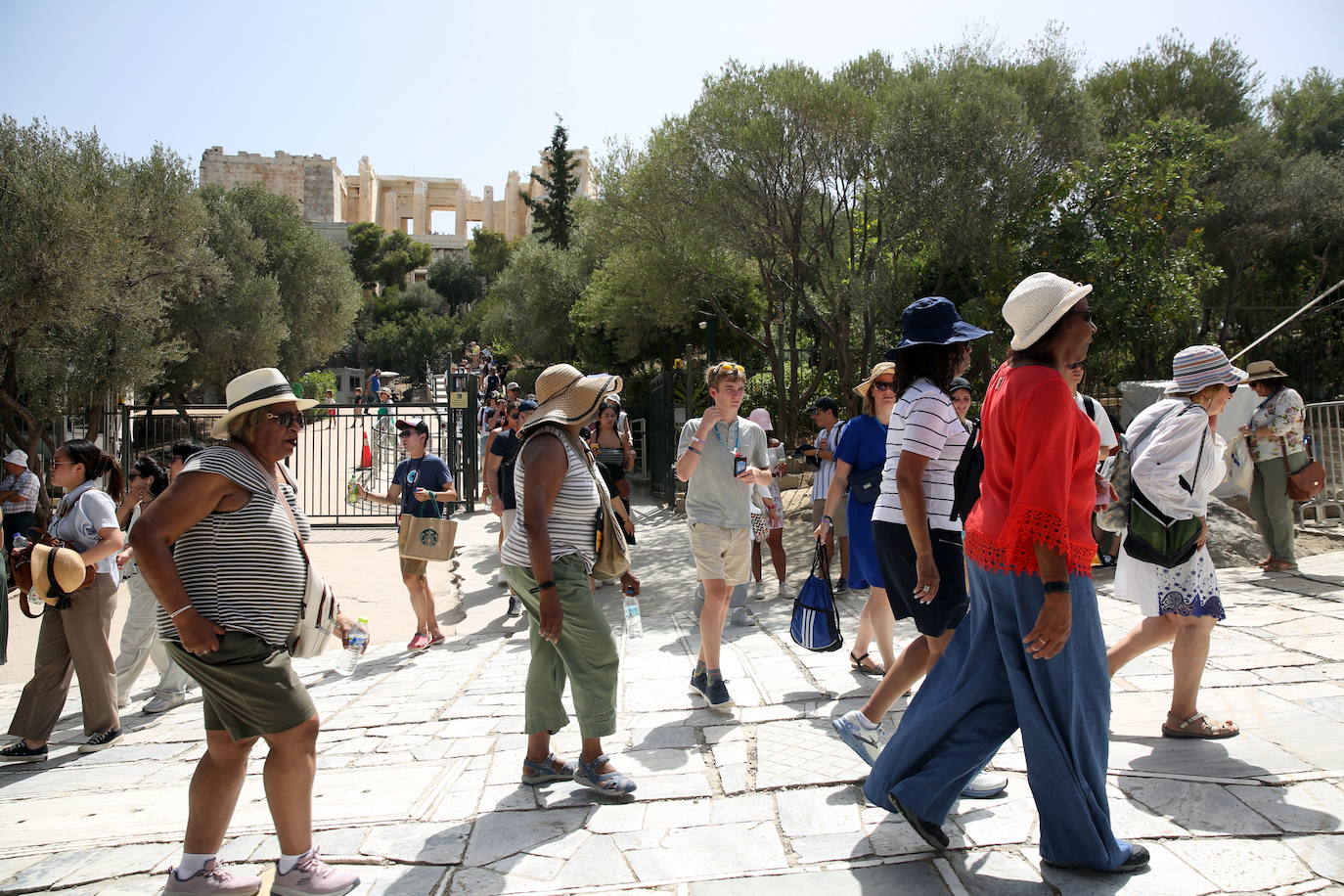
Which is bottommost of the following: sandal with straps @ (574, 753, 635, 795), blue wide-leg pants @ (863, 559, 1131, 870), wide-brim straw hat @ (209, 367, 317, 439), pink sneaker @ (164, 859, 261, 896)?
pink sneaker @ (164, 859, 261, 896)

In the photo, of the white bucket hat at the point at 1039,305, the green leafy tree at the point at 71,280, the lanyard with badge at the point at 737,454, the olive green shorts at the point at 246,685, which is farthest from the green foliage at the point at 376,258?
the white bucket hat at the point at 1039,305

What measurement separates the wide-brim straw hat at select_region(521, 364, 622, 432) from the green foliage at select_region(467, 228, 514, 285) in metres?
69.0

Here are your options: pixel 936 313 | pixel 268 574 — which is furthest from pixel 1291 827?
pixel 268 574

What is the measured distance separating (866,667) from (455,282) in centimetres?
6919

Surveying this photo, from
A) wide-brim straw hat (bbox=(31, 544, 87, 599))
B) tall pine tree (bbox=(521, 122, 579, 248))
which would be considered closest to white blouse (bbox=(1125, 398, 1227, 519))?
wide-brim straw hat (bbox=(31, 544, 87, 599))

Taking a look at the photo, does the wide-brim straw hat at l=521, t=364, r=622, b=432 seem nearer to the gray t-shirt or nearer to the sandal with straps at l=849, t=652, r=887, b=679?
the gray t-shirt

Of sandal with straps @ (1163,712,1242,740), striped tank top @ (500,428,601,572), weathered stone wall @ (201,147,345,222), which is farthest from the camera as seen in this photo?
weathered stone wall @ (201,147,345,222)

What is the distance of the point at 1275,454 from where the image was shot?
7176 millimetres

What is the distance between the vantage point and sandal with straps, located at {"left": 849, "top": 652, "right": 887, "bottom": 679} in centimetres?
500

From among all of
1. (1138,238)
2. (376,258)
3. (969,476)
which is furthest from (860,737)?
(376,258)

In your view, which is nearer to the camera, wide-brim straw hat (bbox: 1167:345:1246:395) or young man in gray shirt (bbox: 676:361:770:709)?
wide-brim straw hat (bbox: 1167:345:1246:395)

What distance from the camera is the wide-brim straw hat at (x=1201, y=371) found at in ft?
Result: 12.7

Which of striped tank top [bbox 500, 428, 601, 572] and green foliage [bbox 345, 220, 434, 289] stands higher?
green foliage [bbox 345, 220, 434, 289]

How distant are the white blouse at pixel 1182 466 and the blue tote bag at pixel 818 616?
141 cm
